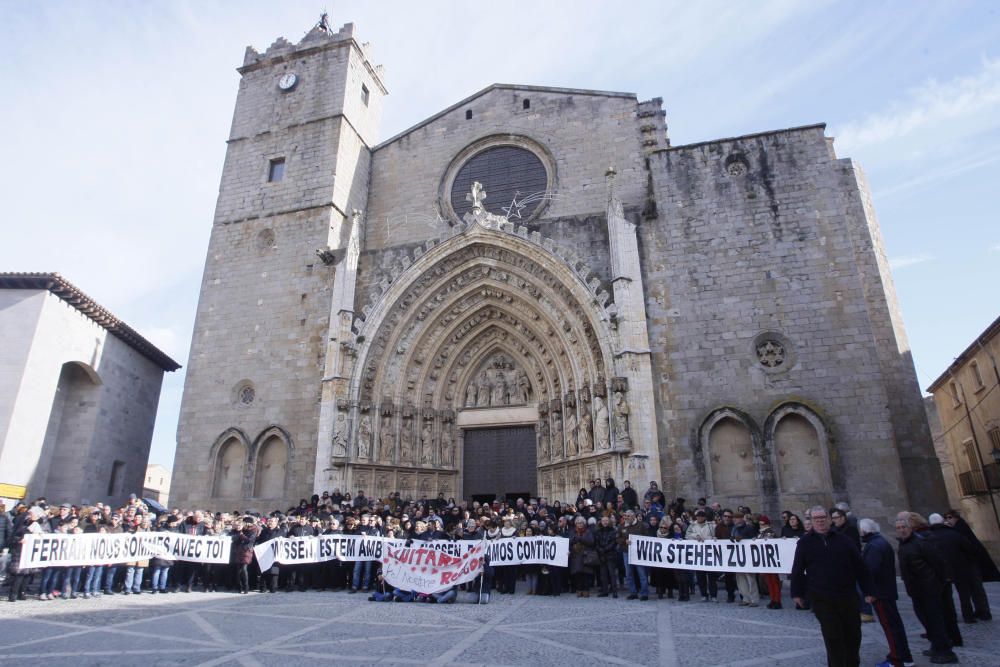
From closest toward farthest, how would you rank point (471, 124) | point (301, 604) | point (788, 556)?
1. point (788, 556)
2. point (301, 604)
3. point (471, 124)

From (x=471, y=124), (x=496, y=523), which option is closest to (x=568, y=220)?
(x=471, y=124)

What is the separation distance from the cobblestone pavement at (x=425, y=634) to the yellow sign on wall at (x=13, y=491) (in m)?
7.51

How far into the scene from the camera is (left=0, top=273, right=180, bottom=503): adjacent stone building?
46.7 feet

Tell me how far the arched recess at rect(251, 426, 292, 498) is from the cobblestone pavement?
19.7 feet

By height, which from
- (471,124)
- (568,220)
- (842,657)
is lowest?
(842,657)

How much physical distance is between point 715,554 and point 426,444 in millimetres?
7958

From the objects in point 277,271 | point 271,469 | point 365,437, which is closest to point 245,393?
point 271,469

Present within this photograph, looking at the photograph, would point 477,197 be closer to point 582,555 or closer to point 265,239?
point 265,239

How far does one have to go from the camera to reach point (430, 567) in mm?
8406

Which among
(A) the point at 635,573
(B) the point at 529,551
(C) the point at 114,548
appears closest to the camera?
(A) the point at 635,573

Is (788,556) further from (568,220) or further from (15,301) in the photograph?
(15,301)

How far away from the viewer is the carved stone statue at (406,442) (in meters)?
14.1

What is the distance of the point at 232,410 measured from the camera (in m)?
14.9

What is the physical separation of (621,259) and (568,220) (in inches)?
78.7
